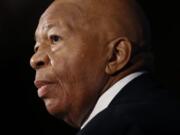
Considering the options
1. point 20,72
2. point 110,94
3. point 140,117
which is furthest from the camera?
point 20,72

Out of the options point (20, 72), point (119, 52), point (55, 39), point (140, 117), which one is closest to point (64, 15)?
point (55, 39)

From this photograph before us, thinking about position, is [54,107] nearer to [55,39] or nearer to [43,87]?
[43,87]

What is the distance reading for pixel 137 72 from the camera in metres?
1.76

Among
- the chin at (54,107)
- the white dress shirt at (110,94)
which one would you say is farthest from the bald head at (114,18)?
the chin at (54,107)

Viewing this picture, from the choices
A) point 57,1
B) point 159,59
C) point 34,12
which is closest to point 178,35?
point 159,59

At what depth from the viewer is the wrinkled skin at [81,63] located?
1.76m

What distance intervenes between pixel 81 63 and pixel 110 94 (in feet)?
0.39

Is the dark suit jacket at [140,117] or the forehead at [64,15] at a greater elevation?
the forehead at [64,15]

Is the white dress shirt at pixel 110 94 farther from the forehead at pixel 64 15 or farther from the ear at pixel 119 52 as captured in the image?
the forehead at pixel 64 15

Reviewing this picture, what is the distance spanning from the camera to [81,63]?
1762 mm

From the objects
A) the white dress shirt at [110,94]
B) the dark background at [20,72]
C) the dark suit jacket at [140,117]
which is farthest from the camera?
the dark background at [20,72]

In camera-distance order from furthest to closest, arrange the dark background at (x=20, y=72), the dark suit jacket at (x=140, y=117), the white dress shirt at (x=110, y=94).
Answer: the dark background at (x=20, y=72) < the white dress shirt at (x=110, y=94) < the dark suit jacket at (x=140, y=117)

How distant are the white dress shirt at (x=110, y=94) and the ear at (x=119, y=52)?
4cm

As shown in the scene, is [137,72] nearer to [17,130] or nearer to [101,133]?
[101,133]
